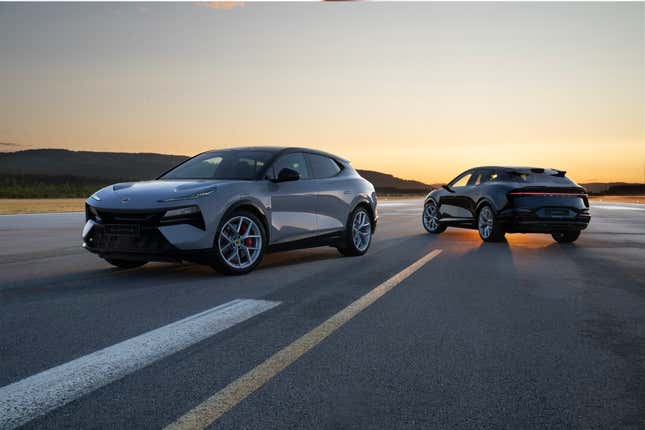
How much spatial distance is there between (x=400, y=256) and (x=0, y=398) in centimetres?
793

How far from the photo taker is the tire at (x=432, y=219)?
16219 millimetres

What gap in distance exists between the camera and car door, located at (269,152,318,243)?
9.01 meters

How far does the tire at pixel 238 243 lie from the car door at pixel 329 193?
1.43 metres

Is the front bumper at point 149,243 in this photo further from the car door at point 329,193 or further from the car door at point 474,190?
the car door at point 474,190

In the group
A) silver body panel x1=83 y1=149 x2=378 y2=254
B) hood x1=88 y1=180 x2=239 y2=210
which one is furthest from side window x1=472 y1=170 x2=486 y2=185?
hood x1=88 y1=180 x2=239 y2=210

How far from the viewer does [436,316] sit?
5988 mm

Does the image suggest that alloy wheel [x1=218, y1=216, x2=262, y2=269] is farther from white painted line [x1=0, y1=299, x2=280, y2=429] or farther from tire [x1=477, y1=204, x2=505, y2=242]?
tire [x1=477, y1=204, x2=505, y2=242]

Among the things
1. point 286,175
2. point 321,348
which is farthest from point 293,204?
Answer: point 321,348

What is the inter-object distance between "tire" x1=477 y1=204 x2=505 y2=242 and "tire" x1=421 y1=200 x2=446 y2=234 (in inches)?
70.4

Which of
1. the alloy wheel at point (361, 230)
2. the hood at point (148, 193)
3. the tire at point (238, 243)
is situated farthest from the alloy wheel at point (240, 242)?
the alloy wheel at point (361, 230)

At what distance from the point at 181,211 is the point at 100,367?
3.82 meters

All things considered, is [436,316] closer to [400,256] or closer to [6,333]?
[6,333]

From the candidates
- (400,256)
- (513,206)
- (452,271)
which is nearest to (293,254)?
(400,256)

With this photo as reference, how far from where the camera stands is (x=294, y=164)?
32.1 ft
